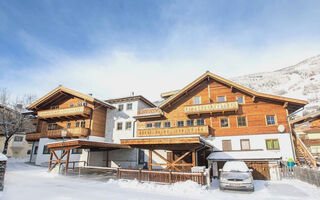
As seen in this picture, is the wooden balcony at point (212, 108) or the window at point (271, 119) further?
the wooden balcony at point (212, 108)

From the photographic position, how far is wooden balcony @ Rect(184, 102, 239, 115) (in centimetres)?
2170

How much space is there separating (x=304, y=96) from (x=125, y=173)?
100218 mm

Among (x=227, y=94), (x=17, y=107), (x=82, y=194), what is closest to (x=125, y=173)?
(x=82, y=194)

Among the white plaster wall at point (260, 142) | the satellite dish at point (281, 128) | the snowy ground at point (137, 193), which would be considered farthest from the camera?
the satellite dish at point (281, 128)

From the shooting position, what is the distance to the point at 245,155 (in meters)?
19.6

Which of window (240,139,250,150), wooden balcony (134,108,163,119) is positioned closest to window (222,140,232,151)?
window (240,139,250,150)

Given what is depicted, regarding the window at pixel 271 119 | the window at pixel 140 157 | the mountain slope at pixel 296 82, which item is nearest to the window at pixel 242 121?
the window at pixel 271 119

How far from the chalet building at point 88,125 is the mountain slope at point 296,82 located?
67.3 meters

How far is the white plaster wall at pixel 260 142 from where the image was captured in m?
19.4

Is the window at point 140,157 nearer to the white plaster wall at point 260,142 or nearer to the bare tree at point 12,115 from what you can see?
the white plaster wall at point 260,142

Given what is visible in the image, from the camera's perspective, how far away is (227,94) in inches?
933

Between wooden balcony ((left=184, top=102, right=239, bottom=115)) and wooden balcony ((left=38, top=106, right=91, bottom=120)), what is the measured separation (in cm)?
1469

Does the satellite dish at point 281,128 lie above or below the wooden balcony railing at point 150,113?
below

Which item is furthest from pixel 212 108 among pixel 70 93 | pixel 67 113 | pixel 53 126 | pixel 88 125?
pixel 53 126
